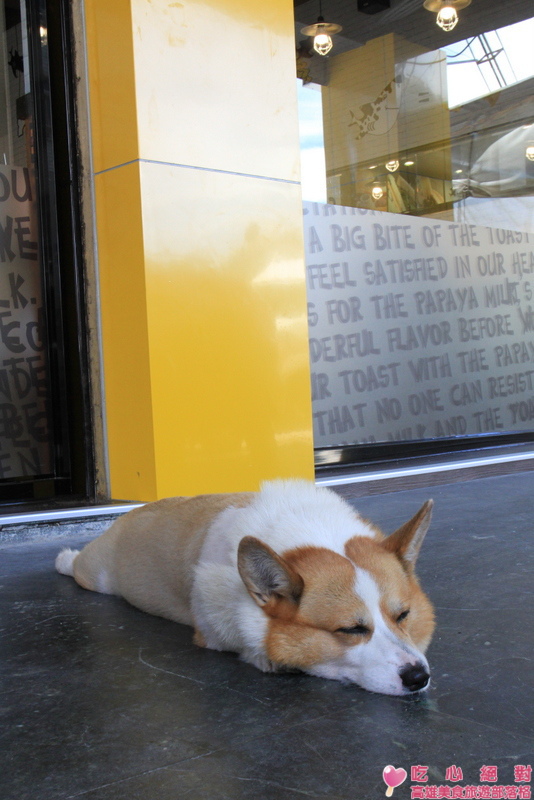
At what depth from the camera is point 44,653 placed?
2400 mm

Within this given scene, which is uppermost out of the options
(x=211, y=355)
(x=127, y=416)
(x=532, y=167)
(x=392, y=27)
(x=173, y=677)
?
(x=392, y=27)

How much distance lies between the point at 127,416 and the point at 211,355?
588 millimetres

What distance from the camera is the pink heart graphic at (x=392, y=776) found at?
1.48 meters

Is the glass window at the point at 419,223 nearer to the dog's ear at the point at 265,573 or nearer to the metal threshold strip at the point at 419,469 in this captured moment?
the metal threshold strip at the point at 419,469

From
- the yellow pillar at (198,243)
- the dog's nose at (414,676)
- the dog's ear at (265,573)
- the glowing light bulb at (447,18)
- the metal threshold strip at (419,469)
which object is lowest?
the dog's nose at (414,676)

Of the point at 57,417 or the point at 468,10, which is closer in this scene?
the point at 57,417

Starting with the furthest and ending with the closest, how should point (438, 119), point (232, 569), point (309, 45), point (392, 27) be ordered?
point (438, 119) → point (392, 27) → point (309, 45) → point (232, 569)

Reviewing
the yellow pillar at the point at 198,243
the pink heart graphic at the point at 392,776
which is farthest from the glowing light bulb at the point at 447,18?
the pink heart graphic at the point at 392,776

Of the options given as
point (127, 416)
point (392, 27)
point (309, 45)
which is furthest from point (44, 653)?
point (392, 27)

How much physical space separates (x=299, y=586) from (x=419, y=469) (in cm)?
396

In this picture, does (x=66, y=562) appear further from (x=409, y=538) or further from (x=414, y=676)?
(x=414, y=676)

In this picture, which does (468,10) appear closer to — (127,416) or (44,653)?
(127,416)

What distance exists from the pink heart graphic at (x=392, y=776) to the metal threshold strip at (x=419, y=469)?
357 centimetres

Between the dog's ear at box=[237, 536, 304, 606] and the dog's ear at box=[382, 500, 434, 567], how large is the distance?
34 cm
